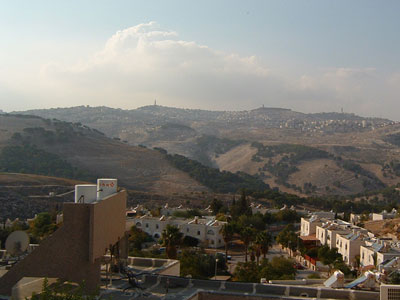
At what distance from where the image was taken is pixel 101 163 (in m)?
115

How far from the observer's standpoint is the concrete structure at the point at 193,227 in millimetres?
49594

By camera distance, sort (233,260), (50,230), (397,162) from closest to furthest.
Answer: (50,230) → (233,260) → (397,162)

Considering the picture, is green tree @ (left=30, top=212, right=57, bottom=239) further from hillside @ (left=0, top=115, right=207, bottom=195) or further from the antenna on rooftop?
hillside @ (left=0, top=115, right=207, bottom=195)

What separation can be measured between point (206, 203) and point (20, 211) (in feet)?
92.8

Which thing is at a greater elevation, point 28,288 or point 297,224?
point 28,288

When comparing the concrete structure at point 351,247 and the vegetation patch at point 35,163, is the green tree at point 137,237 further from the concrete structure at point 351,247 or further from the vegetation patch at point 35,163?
the vegetation patch at point 35,163

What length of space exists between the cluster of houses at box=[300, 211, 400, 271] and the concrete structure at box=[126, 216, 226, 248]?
28.3ft

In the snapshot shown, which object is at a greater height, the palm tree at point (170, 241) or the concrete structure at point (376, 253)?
the palm tree at point (170, 241)

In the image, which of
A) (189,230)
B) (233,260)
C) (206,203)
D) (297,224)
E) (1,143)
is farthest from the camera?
(1,143)

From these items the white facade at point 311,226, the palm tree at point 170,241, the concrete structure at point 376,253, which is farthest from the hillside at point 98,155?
the palm tree at point 170,241

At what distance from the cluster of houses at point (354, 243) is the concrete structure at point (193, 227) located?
8.62 meters

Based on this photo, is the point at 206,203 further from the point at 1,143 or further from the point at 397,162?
the point at 397,162

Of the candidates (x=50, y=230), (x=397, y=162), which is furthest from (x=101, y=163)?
(x=397, y=162)

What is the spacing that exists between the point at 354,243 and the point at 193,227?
16626mm
